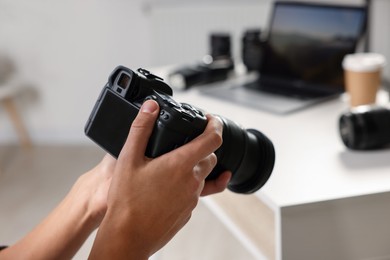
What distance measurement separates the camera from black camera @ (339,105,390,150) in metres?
0.88

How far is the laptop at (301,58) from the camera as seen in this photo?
117 cm

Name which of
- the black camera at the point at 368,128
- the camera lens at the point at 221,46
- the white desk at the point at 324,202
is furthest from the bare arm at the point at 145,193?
the camera lens at the point at 221,46

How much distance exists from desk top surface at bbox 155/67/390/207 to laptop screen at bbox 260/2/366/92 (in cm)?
11

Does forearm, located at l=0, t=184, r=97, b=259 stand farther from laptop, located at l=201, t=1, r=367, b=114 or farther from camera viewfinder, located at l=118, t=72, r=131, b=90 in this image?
laptop, located at l=201, t=1, r=367, b=114

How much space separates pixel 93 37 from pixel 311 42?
154cm

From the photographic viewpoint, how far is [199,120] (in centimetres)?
61

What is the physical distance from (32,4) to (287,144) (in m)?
1.96

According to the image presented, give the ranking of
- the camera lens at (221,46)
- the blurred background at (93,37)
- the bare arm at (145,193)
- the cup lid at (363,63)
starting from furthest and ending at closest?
the blurred background at (93,37)
the camera lens at (221,46)
the cup lid at (363,63)
the bare arm at (145,193)

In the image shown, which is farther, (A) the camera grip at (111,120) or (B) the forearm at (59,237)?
(B) the forearm at (59,237)

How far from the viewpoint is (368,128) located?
88cm

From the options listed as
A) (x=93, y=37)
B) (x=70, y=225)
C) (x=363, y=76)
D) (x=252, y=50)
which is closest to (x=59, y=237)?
(x=70, y=225)

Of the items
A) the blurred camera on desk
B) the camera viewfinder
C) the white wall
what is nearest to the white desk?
the camera viewfinder

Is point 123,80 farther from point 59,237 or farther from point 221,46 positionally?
point 221,46

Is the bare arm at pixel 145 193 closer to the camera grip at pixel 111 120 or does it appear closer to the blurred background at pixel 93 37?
the camera grip at pixel 111 120
